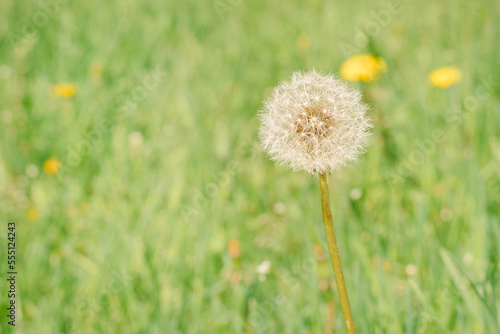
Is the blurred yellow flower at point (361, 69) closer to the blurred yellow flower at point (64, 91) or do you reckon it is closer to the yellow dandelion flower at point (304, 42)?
the yellow dandelion flower at point (304, 42)

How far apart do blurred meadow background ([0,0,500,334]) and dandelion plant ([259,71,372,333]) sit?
0.09 meters

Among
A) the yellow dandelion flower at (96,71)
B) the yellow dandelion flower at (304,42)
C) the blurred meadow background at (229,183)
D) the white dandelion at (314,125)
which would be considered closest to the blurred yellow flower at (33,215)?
the blurred meadow background at (229,183)

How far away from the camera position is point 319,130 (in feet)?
2.72

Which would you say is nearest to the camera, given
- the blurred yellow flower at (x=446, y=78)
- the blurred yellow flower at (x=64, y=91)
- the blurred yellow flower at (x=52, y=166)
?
the blurred yellow flower at (x=52, y=166)

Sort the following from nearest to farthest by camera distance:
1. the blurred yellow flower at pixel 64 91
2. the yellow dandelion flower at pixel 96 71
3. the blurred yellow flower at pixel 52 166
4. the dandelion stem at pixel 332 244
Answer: the dandelion stem at pixel 332 244 → the blurred yellow flower at pixel 52 166 → the blurred yellow flower at pixel 64 91 → the yellow dandelion flower at pixel 96 71

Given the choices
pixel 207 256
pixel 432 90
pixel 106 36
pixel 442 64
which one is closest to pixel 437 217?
pixel 207 256

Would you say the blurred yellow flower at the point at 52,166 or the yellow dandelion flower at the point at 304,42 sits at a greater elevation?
the yellow dandelion flower at the point at 304,42

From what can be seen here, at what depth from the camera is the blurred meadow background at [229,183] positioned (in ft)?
5.14

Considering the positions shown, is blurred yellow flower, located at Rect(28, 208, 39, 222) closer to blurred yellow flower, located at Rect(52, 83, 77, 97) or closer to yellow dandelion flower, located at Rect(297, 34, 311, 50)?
blurred yellow flower, located at Rect(52, 83, 77, 97)

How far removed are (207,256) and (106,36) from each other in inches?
92.8

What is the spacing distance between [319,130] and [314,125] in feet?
0.04

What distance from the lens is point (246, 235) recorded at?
203 centimetres

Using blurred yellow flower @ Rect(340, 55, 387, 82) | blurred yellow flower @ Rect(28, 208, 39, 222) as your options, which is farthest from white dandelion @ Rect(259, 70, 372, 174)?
blurred yellow flower @ Rect(340, 55, 387, 82)

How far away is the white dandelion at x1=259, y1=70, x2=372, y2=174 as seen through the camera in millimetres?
817
